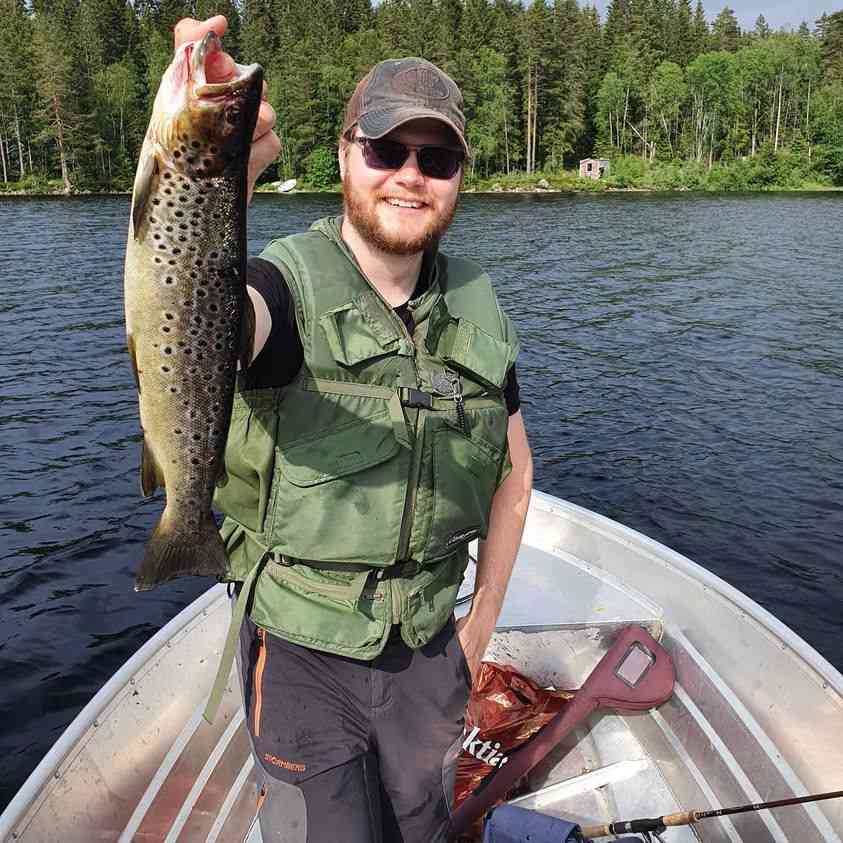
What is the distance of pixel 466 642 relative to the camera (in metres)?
3.19

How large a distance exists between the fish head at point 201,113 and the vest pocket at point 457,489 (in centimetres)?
123

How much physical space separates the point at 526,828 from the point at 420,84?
2983 mm

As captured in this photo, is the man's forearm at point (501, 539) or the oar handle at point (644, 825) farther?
the oar handle at point (644, 825)

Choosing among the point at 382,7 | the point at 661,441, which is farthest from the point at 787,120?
the point at 661,441

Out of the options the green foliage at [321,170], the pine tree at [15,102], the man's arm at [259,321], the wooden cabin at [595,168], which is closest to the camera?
the man's arm at [259,321]

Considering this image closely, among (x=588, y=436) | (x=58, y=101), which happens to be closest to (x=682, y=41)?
(x=58, y=101)

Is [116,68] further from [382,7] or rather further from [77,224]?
[77,224]

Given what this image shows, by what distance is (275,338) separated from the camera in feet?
8.42

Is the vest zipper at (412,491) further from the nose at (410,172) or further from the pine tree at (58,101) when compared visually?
the pine tree at (58,101)

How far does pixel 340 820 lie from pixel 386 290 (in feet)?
6.06

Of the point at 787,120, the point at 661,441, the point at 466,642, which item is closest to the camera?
the point at 466,642

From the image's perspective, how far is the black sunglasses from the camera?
2.76 metres

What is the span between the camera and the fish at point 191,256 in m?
2.03

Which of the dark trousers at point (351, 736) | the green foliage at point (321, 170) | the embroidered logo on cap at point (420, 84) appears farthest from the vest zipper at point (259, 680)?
the green foliage at point (321, 170)
